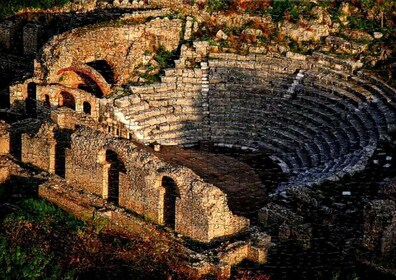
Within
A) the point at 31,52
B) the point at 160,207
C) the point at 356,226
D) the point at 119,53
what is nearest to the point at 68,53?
the point at 119,53

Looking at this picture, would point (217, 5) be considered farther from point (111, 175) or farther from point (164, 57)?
point (111, 175)

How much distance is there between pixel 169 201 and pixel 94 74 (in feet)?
29.7

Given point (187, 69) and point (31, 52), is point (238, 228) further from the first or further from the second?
point (31, 52)

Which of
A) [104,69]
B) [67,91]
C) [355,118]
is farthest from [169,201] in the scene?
[104,69]

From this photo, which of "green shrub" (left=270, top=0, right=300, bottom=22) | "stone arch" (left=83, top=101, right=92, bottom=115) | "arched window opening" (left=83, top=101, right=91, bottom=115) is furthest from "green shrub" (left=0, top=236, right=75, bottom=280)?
"green shrub" (left=270, top=0, right=300, bottom=22)

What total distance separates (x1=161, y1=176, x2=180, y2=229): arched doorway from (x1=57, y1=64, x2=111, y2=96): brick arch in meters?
8.29

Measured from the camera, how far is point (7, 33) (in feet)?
166

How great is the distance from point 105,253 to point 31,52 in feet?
54.2

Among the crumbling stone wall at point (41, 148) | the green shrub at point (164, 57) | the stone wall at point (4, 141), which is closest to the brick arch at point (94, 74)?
the green shrub at point (164, 57)

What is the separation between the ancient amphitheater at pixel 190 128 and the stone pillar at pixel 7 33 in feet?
16.1

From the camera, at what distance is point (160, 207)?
1457 inches

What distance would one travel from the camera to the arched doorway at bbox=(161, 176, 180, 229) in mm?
37031

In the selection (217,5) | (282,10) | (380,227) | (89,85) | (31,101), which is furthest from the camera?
(217,5)

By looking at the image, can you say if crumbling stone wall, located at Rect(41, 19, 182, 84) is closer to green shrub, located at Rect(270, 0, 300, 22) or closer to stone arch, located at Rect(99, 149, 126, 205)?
green shrub, located at Rect(270, 0, 300, 22)
